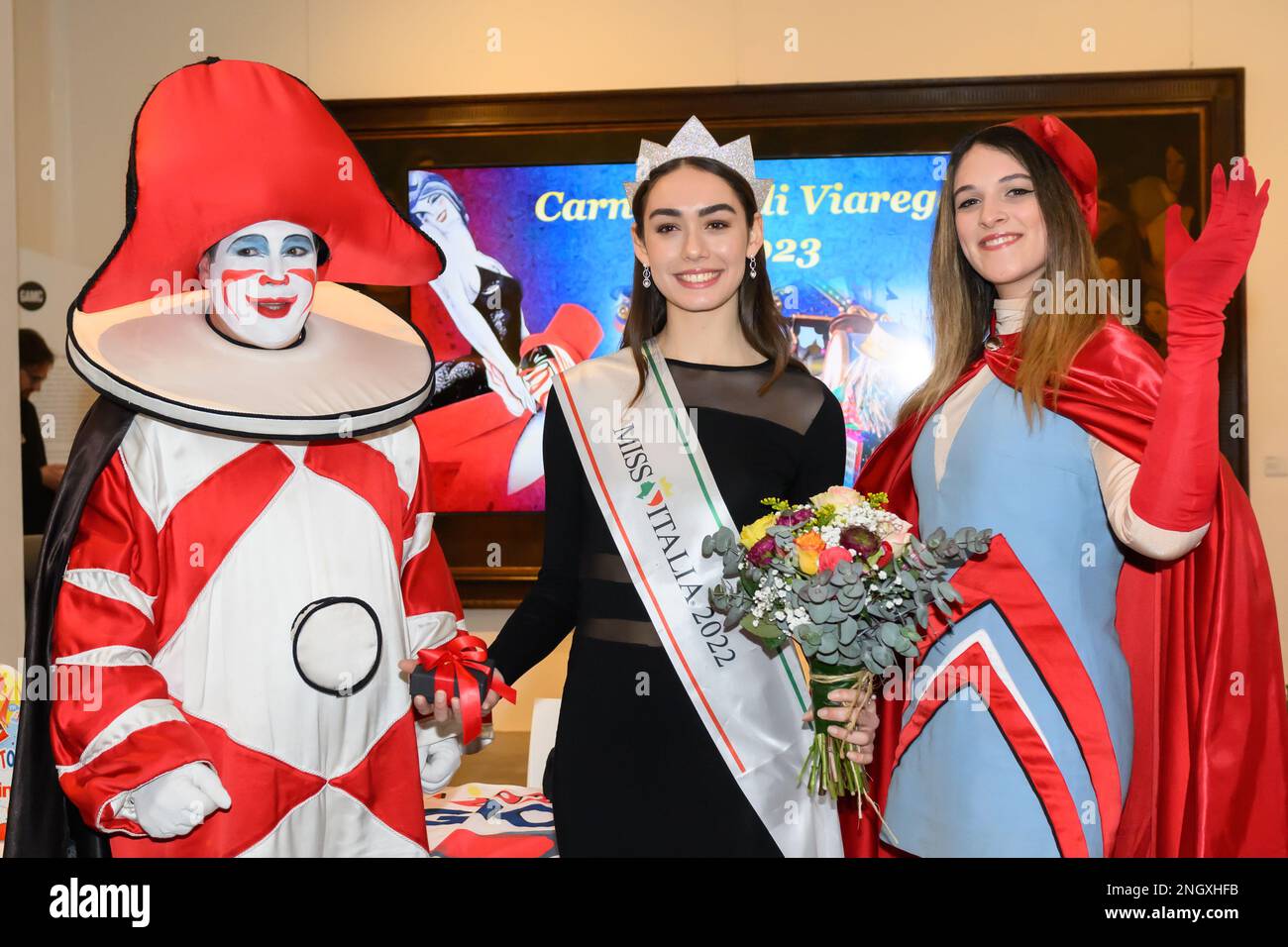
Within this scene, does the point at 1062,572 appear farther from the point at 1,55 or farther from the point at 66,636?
the point at 1,55

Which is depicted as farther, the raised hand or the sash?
the sash

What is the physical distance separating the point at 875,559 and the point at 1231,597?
599mm

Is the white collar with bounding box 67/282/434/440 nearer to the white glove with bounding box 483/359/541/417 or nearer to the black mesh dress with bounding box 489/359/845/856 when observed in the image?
the black mesh dress with bounding box 489/359/845/856

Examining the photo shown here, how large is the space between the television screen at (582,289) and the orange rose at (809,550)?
262 cm

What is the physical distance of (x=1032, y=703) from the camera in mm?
1657

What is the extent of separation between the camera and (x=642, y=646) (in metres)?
1.76

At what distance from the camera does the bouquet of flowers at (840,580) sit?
1.52 metres

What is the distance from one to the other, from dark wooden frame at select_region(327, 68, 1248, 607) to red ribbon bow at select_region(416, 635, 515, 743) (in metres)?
2.45

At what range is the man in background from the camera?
164 inches

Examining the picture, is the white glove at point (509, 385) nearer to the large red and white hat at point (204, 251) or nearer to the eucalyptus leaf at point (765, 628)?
the large red and white hat at point (204, 251)

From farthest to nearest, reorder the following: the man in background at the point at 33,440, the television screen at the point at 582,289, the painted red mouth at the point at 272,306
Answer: the man in background at the point at 33,440, the television screen at the point at 582,289, the painted red mouth at the point at 272,306

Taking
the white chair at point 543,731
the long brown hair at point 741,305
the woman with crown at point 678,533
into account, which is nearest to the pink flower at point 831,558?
the woman with crown at point 678,533

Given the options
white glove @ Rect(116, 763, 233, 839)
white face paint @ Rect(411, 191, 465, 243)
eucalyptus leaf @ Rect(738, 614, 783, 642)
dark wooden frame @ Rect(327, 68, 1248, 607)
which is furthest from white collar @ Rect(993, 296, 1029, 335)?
white face paint @ Rect(411, 191, 465, 243)
